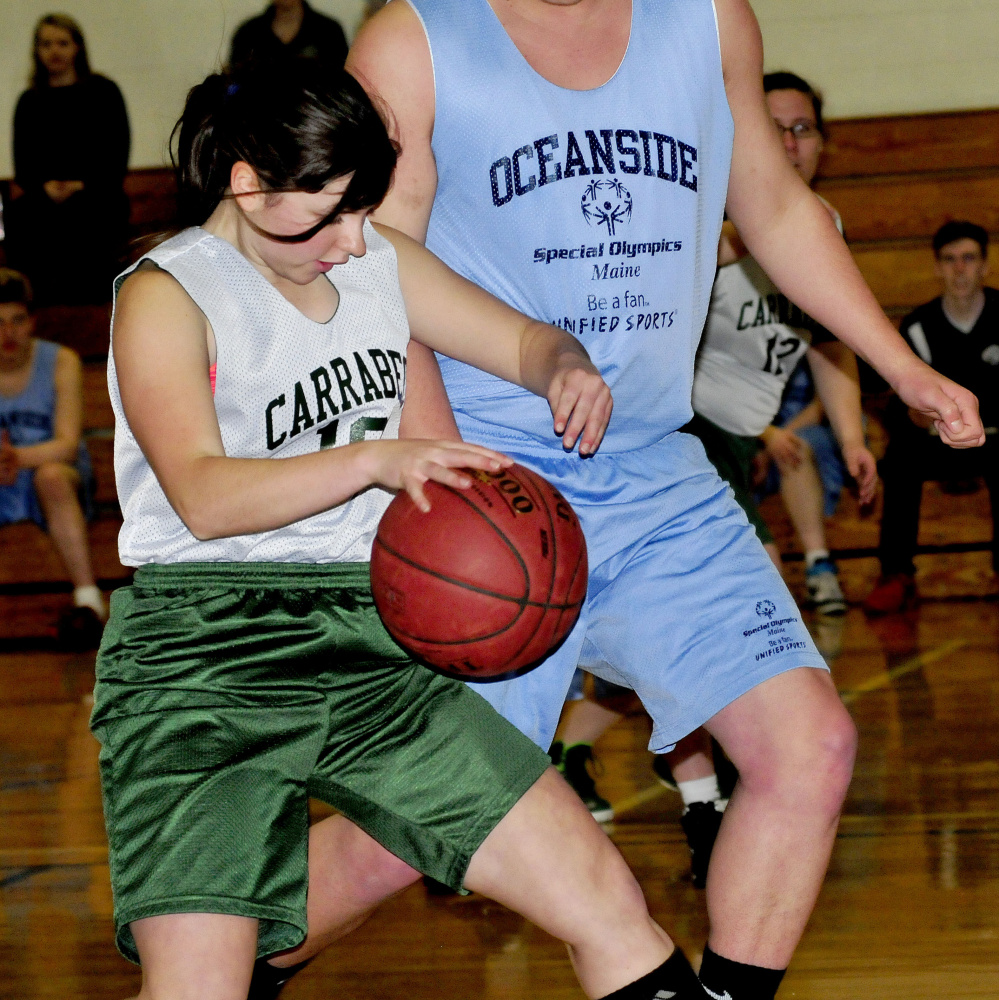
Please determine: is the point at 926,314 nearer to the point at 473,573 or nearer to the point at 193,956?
the point at 473,573

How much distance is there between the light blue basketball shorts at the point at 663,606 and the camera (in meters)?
2.15

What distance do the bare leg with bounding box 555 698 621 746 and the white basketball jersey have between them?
1.83 m

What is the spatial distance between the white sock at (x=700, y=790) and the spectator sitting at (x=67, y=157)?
16.9ft

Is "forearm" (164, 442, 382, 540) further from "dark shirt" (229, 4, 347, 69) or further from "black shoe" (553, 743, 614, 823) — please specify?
"dark shirt" (229, 4, 347, 69)

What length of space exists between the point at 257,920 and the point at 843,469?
5.54 meters

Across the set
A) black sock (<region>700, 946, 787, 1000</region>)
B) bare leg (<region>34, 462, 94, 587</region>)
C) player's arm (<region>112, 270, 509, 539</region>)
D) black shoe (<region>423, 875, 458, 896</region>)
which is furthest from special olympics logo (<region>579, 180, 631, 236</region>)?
bare leg (<region>34, 462, 94, 587</region>)

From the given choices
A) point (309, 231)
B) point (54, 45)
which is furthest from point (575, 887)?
point (54, 45)

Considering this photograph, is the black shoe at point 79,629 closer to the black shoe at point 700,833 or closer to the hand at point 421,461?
the black shoe at point 700,833

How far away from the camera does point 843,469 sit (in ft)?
23.0

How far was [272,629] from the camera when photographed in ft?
6.39

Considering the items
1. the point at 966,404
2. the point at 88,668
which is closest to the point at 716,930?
the point at 966,404

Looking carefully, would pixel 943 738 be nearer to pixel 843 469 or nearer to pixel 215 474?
pixel 843 469

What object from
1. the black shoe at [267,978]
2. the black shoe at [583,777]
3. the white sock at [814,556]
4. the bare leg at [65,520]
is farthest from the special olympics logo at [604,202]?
the bare leg at [65,520]

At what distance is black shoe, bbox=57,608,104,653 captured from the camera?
22.2 feet
